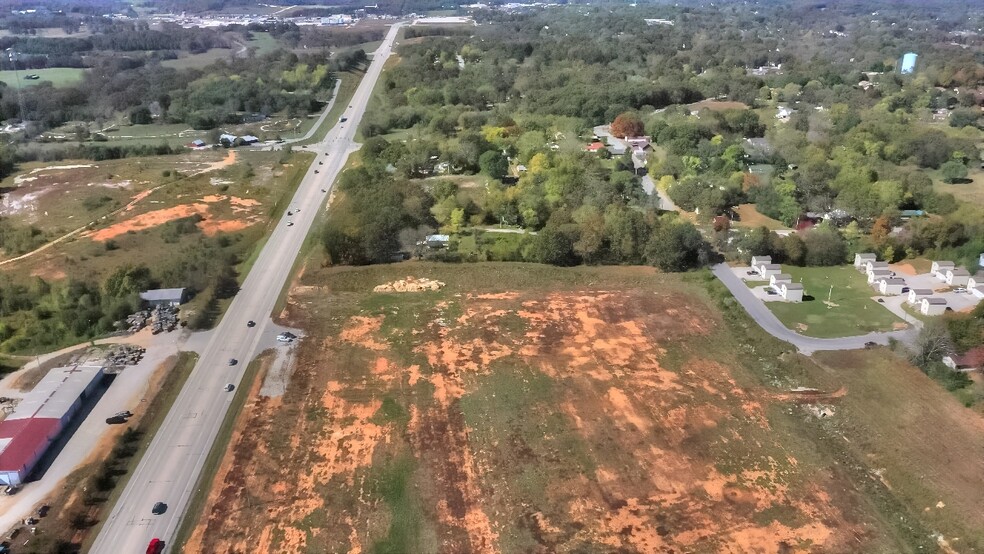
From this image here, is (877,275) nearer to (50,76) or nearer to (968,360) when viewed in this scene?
(968,360)

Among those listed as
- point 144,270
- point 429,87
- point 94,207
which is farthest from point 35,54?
point 144,270

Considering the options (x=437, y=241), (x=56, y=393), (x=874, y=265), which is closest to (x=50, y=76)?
(x=437, y=241)

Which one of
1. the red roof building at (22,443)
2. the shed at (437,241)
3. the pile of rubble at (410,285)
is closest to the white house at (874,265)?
the pile of rubble at (410,285)

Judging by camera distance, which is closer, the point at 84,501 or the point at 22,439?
the point at 84,501

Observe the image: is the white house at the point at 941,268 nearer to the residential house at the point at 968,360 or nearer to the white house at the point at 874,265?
the white house at the point at 874,265

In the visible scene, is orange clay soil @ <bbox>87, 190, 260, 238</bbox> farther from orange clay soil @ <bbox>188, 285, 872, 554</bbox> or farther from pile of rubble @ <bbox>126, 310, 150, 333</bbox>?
orange clay soil @ <bbox>188, 285, 872, 554</bbox>

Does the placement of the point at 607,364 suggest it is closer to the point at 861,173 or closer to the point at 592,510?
the point at 592,510
